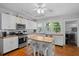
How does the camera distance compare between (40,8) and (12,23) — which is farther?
(12,23)

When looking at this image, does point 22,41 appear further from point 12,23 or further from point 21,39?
point 12,23

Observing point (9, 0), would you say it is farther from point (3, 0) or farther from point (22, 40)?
point (22, 40)

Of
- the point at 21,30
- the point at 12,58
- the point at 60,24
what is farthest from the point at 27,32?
the point at 12,58

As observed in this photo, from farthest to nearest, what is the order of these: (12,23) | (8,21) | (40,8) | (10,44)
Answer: (12,23), (8,21), (10,44), (40,8)

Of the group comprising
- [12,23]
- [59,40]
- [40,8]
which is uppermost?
[40,8]

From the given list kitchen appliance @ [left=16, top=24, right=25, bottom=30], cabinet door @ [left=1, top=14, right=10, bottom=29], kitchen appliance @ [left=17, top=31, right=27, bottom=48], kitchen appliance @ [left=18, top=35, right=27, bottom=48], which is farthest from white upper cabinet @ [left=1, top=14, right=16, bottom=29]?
kitchen appliance @ [left=18, top=35, right=27, bottom=48]

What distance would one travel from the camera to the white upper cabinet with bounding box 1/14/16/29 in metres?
2.56

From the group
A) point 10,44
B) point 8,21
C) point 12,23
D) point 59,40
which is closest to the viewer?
point 10,44

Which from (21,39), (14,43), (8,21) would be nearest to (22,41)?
A: (21,39)

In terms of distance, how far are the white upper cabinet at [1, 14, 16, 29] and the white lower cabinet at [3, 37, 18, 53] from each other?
48 cm

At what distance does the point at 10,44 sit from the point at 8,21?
0.86 metres

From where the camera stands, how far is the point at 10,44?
262cm

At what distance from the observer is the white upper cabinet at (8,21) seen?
2557 mm

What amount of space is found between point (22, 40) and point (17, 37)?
11.2 inches
